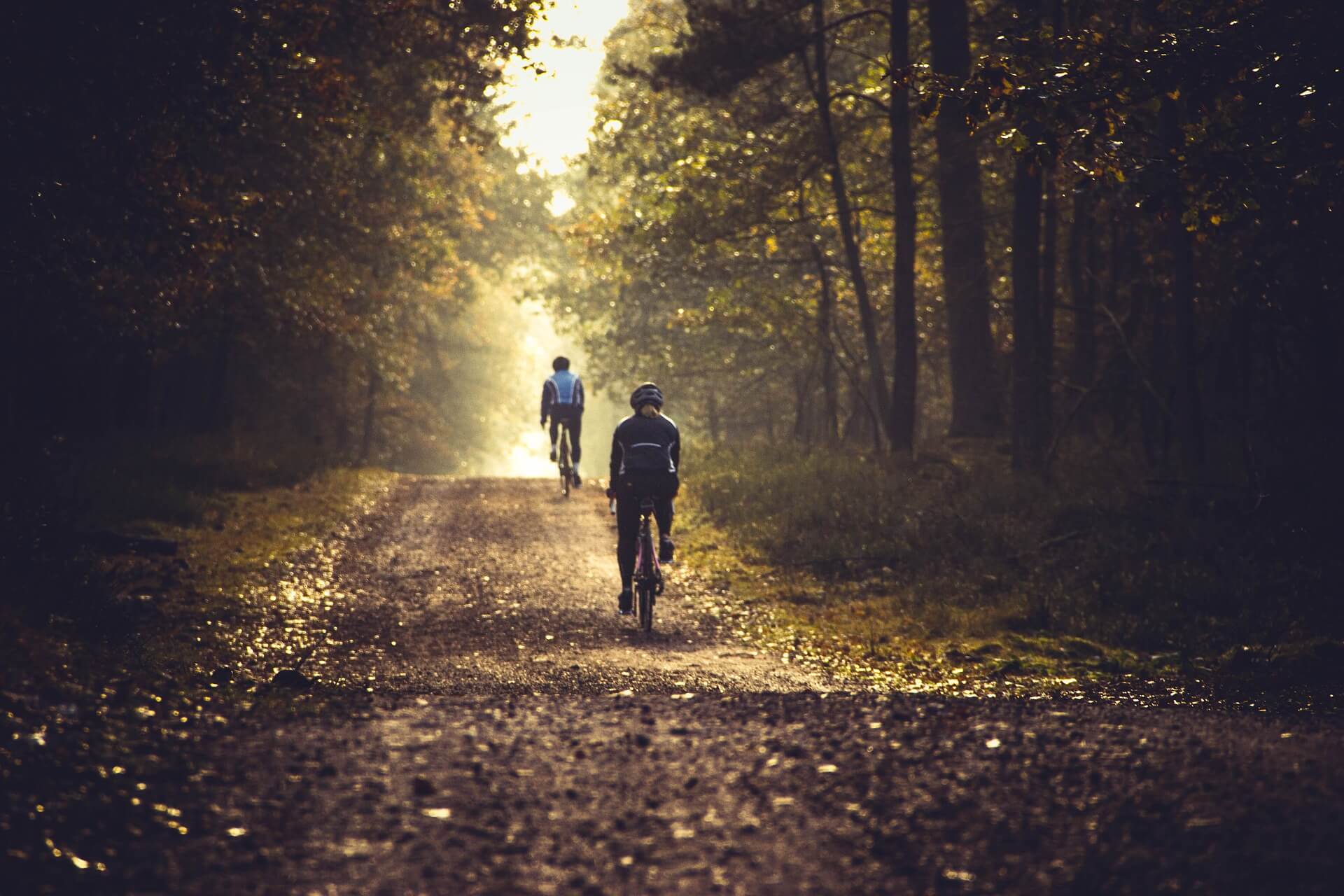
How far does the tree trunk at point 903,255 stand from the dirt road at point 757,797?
511 inches

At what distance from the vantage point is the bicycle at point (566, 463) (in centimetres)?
2175

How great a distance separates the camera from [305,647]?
10.4m

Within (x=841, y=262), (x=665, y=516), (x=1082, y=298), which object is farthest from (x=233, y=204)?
(x=841, y=262)

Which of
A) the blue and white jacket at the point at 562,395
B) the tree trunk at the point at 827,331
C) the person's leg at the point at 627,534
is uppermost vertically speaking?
the tree trunk at the point at 827,331

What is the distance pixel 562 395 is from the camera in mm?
20578

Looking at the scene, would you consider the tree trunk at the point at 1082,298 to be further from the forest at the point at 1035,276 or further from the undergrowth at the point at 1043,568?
the undergrowth at the point at 1043,568

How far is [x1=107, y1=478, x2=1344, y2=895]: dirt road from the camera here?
15.1 feet

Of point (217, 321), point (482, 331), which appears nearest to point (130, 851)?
point (217, 321)

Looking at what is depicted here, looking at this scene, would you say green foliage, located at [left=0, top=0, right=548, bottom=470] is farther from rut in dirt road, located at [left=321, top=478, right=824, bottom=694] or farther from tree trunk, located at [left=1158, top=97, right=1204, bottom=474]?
tree trunk, located at [left=1158, top=97, right=1204, bottom=474]

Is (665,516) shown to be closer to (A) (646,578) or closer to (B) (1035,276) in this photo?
(A) (646,578)

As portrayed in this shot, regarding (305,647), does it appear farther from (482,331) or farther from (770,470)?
(482,331)

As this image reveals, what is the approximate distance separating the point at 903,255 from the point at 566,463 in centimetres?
696

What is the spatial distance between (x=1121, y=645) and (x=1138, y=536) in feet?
12.1

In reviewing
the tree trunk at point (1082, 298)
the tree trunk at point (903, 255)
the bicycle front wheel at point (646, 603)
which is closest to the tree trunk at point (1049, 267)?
the tree trunk at point (1082, 298)
